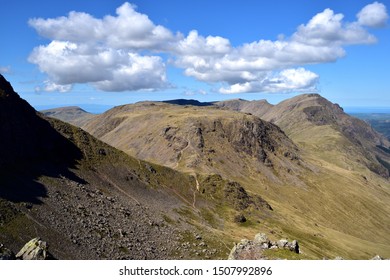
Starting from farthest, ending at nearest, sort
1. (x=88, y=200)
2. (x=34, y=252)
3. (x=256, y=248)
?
(x=88, y=200) < (x=256, y=248) < (x=34, y=252)

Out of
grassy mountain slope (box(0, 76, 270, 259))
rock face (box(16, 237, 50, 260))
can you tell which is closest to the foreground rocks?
rock face (box(16, 237, 50, 260))

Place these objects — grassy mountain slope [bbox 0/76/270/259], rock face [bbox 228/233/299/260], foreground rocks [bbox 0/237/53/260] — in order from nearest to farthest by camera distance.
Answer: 1. foreground rocks [bbox 0/237/53/260]
2. rock face [bbox 228/233/299/260]
3. grassy mountain slope [bbox 0/76/270/259]

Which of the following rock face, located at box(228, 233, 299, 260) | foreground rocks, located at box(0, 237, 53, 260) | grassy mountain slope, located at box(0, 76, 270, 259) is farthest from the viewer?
grassy mountain slope, located at box(0, 76, 270, 259)

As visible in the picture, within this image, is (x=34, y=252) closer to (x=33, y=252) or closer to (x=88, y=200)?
(x=33, y=252)

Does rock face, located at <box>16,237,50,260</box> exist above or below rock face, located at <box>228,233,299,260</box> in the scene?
Answer: above

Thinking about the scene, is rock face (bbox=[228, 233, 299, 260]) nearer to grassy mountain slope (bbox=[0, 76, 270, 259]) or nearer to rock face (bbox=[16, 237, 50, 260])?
rock face (bbox=[16, 237, 50, 260])

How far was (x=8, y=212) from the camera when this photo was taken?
8456 centimetres

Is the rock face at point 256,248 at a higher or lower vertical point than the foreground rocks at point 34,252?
lower

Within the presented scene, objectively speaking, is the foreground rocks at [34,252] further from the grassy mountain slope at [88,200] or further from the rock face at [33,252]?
the grassy mountain slope at [88,200]

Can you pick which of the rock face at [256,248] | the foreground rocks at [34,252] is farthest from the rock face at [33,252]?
the rock face at [256,248]

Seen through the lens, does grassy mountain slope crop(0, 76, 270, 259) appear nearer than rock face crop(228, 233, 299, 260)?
No

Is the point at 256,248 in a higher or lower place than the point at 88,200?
lower

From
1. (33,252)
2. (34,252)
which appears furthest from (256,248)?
(33,252)
